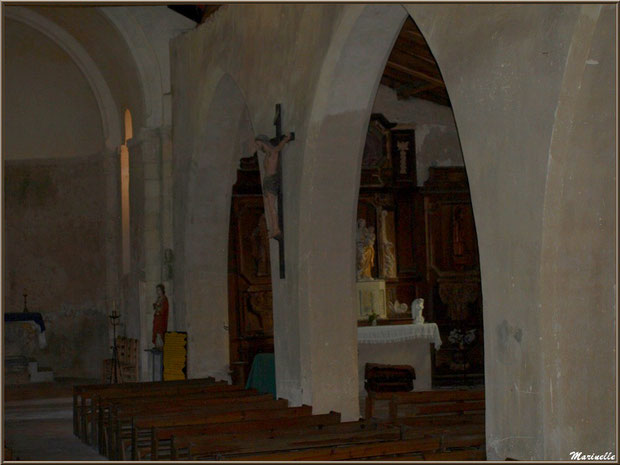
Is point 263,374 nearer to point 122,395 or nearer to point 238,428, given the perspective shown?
point 122,395

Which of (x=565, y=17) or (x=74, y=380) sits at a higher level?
(x=565, y=17)

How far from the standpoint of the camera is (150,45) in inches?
514

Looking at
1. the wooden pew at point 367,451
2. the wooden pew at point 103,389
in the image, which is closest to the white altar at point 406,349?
the wooden pew at point 103,389

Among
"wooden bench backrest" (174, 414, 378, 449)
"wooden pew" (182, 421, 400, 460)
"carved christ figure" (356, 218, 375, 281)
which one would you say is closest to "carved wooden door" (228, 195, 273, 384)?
"carved christ figure" (356, 218, 375, 281)

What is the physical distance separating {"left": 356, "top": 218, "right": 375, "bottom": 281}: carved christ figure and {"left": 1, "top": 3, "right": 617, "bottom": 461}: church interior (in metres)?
0.03

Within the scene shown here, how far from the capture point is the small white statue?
40.6ft

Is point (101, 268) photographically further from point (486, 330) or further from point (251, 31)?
point (486, 330)

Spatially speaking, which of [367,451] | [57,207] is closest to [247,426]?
[367,451]

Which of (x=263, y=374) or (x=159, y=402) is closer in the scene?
(x=159, y=402)

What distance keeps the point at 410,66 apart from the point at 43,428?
6198mm

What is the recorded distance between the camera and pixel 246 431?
22.2 feet

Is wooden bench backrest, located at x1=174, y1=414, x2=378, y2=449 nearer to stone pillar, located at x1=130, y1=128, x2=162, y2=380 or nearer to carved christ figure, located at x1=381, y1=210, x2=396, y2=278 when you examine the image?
stone pillar, located at x1=130, y1=128, x2=162, y2=380

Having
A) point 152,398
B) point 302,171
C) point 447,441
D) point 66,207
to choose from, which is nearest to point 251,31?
point 302,171

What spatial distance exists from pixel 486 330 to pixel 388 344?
6556 mm
